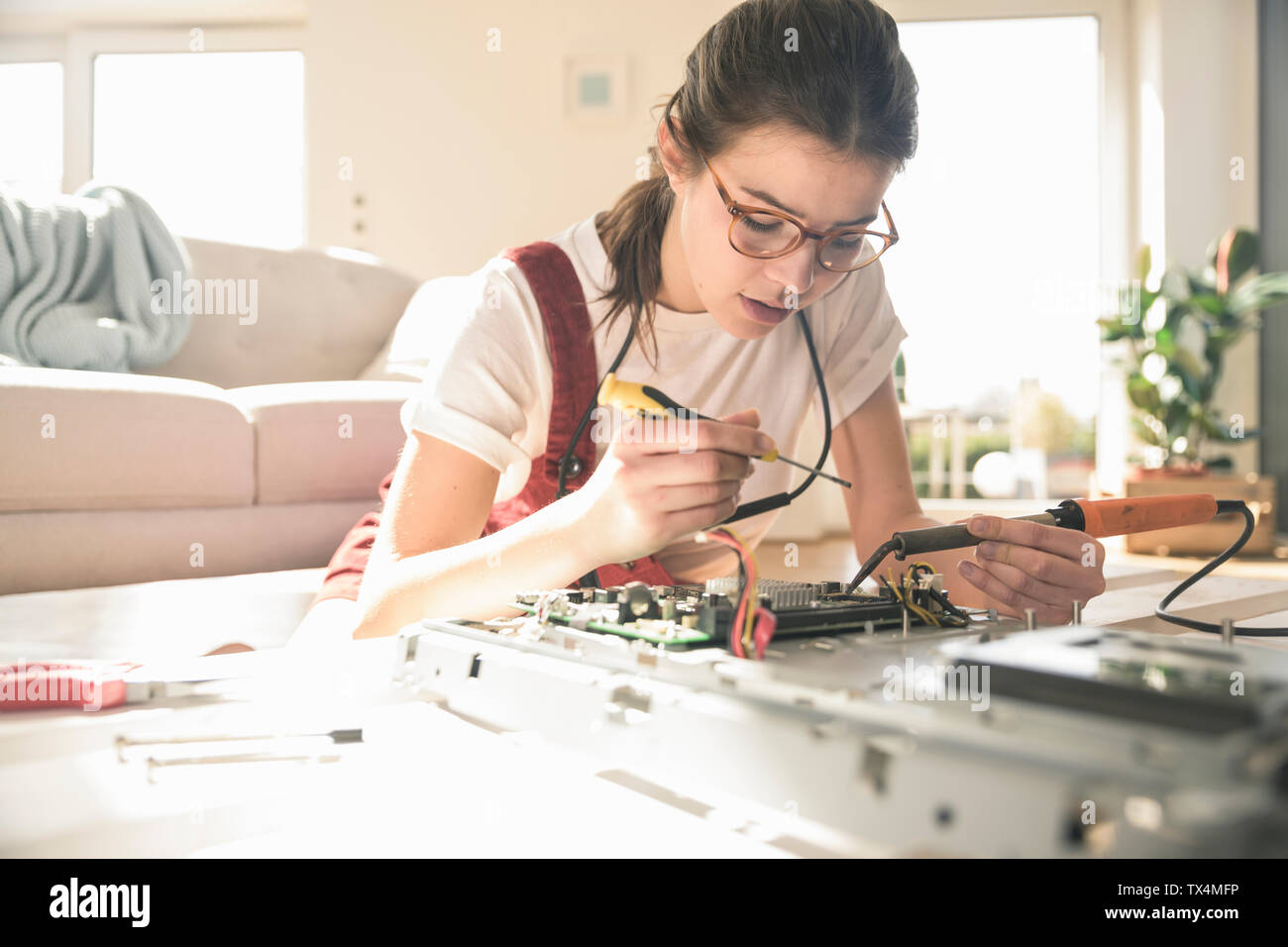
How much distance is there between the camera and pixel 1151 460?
363 centimetres

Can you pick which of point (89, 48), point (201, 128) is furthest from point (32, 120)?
point (201, 128)

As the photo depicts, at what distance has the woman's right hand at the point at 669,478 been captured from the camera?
20.9 inches

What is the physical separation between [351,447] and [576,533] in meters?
1.09

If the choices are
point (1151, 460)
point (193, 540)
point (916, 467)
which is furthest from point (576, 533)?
point (916, 467)

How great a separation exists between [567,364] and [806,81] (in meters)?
0.35

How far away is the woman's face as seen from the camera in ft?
2.54

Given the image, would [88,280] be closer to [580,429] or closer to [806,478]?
[580,429]

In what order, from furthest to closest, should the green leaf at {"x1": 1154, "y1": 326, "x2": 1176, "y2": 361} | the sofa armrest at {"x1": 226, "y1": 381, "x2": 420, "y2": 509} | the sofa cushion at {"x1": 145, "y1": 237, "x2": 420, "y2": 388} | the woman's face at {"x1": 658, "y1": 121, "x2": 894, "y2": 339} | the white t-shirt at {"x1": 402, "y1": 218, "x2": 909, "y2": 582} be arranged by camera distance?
the green leaf at {"x1": 1154, "y1": 326, "x2": 1176, "y2": 361} < the sofa cushion at {"x1": 145, "y1": 237, "x2": 420, "y2": 388} < the sofa armrest at {"x1": 226, "y1": 381, "x2": 420, "y2": 509} < the white t-shirt at {"x1": 402, "y1": 218, "x2": 909, "y2": 582} < the woman's face at {"x1": 658, "y1": 121, "x2": 894, "y2": 339}

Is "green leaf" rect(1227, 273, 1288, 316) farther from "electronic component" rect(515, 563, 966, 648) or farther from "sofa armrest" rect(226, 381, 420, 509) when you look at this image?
"electronic component" rect(515, 563, 966, 648)

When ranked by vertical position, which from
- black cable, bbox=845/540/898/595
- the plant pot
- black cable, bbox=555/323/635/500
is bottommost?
the plant pot

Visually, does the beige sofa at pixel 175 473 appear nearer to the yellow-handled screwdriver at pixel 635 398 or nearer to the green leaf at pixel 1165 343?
the yellow-handled screwdriver at pixel 635 398

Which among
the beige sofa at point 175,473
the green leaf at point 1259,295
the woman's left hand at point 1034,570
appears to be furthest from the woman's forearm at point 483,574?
the green leaf at point 1259,295

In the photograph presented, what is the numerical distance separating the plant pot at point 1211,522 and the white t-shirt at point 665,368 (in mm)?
2620

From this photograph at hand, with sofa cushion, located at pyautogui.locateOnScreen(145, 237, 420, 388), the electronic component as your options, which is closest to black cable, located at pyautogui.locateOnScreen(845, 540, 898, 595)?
the electronic component
